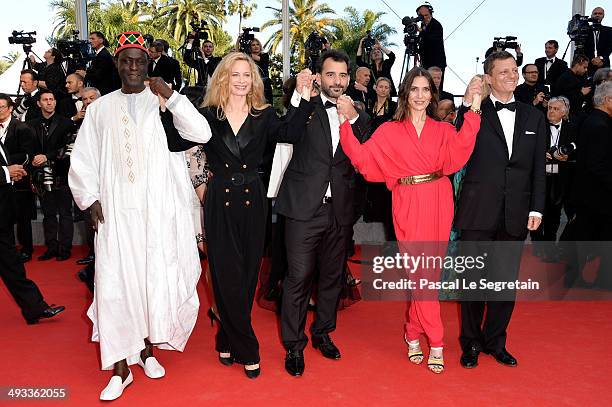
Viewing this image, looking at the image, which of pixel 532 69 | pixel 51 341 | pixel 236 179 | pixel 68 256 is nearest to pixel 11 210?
pixel 51 341

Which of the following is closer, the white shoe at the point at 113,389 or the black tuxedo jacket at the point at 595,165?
the white shoe at the point at 113,389

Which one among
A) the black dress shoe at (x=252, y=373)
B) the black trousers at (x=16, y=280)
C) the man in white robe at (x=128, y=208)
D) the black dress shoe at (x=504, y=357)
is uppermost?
the man in white robe at (x=128, y=208)

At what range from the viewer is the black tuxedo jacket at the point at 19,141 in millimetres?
6559

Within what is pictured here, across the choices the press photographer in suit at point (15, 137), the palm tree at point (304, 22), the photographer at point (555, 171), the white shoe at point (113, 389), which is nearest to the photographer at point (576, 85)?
the photographer at point (555, 171)

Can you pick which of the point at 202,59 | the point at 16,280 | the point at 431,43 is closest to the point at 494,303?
the point at 16,280

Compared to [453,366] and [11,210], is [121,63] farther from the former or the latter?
[453,366]

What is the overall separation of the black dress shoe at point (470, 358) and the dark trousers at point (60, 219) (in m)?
5.11

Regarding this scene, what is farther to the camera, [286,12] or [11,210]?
[286,12]

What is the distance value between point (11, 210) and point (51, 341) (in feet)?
3.55

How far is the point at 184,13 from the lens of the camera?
33781mm

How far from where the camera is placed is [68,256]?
7.39 meters

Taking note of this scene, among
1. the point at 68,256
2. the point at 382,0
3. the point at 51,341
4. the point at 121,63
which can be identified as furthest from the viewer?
the point at 382,0

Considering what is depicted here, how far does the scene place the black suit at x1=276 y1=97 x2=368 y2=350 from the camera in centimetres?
382

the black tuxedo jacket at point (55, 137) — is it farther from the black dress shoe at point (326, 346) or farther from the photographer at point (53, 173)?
the black dress shoe at point (326, 346)
